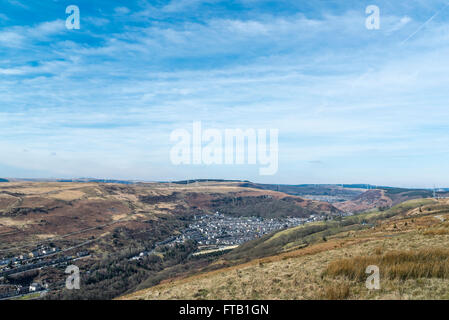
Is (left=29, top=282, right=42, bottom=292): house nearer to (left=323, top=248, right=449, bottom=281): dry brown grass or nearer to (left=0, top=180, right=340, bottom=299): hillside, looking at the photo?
(left=0, top=180, right=340, bottom=299): hillside

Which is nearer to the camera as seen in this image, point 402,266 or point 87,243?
point 402,266

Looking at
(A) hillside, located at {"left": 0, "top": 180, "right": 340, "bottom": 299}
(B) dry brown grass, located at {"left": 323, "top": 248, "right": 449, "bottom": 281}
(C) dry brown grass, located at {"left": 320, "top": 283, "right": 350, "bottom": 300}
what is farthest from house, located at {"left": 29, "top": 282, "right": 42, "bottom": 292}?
(C) dry brown grass, located at {"left": 320, "top": 283, "right": 350, "bottom": 300}

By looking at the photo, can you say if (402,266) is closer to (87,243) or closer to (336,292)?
(336,292)

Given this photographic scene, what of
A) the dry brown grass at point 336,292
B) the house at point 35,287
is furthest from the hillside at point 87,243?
the dry brown grass at point 336,292

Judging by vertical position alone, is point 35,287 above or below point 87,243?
above

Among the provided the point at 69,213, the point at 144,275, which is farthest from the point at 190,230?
the point at 144,275

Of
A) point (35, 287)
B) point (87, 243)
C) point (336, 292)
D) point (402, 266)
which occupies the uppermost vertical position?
point (402, 266)

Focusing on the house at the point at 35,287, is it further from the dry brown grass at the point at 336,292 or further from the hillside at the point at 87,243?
the dry brown grass at the point at 336,292

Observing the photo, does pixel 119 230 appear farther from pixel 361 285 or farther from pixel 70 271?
pixel 361 285

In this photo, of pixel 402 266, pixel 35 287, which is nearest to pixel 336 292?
pixel 402 266
